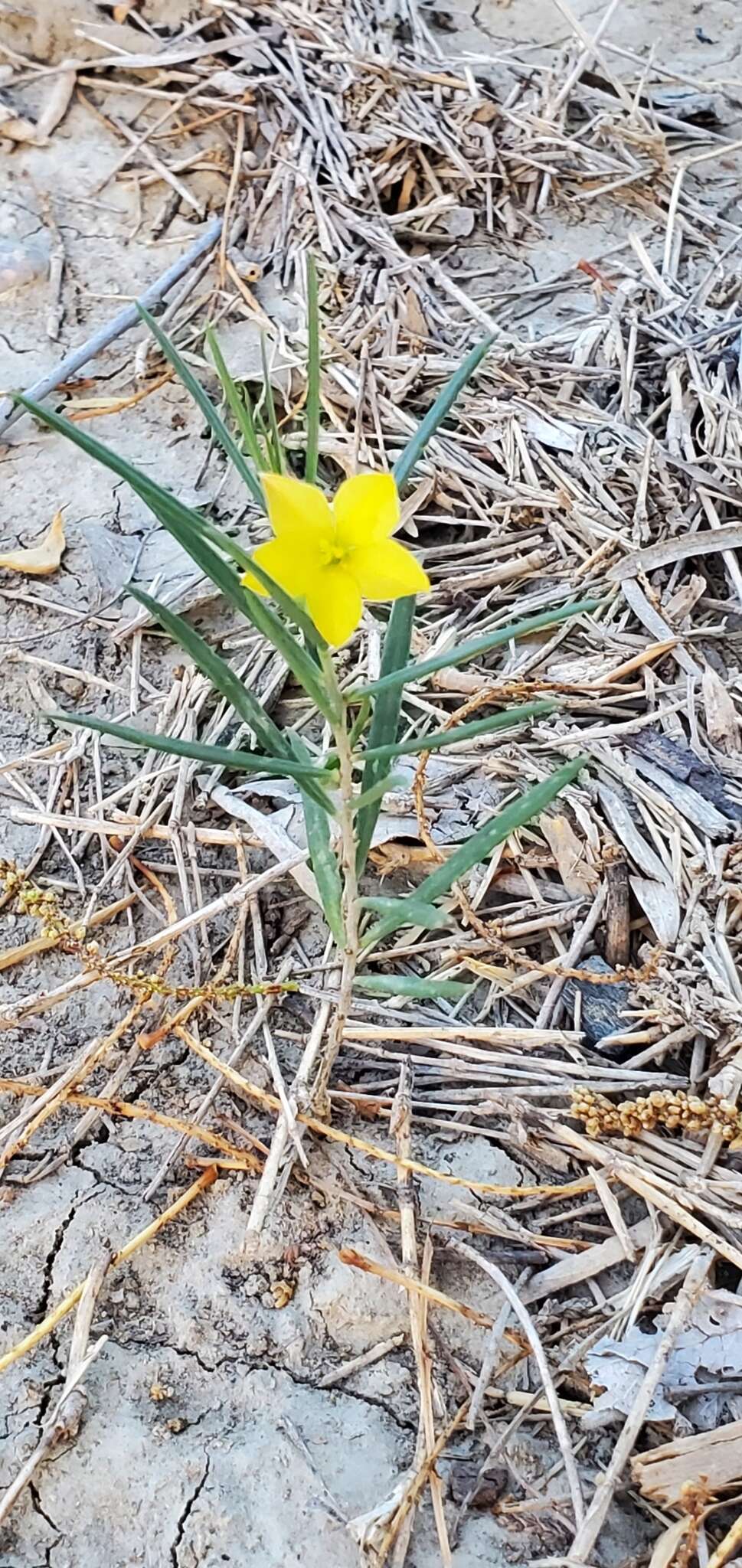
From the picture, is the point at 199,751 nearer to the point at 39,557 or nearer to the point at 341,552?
the point at 341,552

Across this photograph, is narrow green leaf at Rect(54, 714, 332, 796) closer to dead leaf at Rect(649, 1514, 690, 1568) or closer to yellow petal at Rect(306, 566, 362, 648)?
yellow petal at Rect(306, 566, 362, 648)

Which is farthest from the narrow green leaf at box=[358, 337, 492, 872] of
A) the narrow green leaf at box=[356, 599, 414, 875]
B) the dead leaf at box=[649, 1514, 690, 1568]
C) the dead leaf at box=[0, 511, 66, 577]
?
the dead leaf at box=[0, 511, 66, 577]

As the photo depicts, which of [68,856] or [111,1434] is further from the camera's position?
[68,856]

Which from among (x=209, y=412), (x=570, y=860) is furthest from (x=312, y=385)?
(x=570, y=860)

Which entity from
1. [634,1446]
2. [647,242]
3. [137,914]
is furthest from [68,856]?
[647,242]

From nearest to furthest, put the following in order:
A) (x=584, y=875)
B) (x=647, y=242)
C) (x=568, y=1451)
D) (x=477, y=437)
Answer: (x=568, y=1451)
(x=584, y=875)
(x=477, y=437)
(x=647, y=242)

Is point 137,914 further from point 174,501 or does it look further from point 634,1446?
point 634,1446
